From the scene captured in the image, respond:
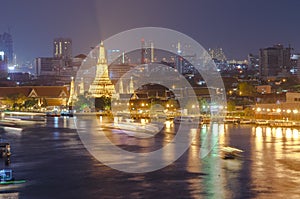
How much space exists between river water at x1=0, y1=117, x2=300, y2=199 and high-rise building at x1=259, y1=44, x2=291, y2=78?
30067 mm

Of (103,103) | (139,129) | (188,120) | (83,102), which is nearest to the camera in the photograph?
(139,129)

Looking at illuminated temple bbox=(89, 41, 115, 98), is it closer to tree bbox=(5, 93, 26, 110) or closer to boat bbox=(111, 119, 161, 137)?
tree bbox=(5, 93, 26, 110)

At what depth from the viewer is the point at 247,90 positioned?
77.8 ft

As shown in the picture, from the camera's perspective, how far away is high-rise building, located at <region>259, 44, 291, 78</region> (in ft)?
132

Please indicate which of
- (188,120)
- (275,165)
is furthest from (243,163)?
(188,120)

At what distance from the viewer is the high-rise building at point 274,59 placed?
40188 millimetres

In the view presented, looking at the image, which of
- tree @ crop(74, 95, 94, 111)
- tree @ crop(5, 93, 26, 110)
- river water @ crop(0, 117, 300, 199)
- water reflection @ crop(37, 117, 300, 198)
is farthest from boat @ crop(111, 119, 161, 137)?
tree @ crop(5, 93, 26, 110)

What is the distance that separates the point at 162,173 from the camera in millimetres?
6930

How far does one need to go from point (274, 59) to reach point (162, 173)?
3534cm

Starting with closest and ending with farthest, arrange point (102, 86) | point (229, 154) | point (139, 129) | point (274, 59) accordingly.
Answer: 1. point (229, 154)
2. point (139, 129)
3. point (102, 86)
4. point (274, 59)

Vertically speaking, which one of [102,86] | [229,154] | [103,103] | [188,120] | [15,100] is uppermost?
[102,86]

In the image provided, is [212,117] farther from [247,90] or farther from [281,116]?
[247,90]

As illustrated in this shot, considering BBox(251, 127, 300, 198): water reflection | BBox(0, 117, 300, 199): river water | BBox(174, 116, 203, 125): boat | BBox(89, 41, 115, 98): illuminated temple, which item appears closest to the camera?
BBox(0, 117, 300, 199): river water

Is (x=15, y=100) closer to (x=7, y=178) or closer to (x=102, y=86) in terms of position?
(x=102, y=86)
